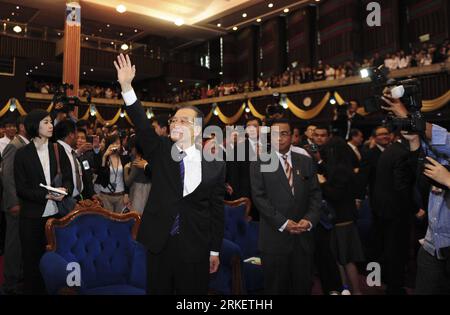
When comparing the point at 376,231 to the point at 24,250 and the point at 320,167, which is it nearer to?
the point at 320,167

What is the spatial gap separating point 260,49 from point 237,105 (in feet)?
12.2

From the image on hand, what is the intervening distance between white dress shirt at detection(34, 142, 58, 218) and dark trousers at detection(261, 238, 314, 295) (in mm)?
1816

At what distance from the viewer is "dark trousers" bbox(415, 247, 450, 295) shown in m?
2.13

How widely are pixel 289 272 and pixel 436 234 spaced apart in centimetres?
110

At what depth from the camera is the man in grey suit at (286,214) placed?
2.87m

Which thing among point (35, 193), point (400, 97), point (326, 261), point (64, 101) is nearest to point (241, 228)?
point (326, 261)

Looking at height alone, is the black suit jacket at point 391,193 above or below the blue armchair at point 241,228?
above

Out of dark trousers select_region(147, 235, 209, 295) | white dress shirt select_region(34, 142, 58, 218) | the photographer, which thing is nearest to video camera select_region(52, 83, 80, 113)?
white dress shirt select_region(34, 142, 58, 218)

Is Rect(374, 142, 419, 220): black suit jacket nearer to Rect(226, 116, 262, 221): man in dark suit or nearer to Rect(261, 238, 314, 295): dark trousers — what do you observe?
Rect(261, 238, 314, 295): dark trousers

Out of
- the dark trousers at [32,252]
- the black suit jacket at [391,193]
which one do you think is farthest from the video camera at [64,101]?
the black suit jacket at [391,193]

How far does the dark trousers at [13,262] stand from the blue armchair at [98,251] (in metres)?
1.21

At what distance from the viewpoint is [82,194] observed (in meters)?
4.16

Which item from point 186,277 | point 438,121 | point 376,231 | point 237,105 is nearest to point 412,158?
point 186,277

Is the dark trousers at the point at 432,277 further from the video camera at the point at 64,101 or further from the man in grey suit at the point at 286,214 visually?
the video camera at the point at 64,101
